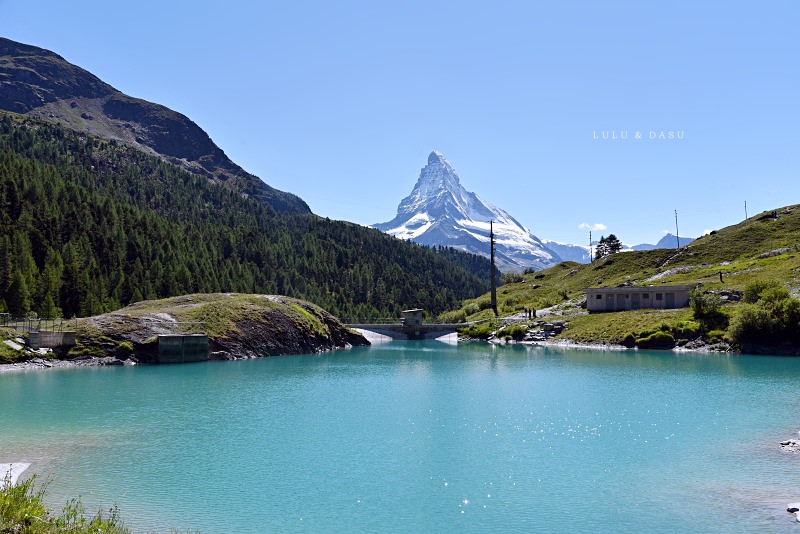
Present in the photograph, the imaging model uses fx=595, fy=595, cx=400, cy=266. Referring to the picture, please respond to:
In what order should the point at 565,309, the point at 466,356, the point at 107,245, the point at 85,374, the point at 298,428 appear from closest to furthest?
1. the point at 298,428
2. the point at 85,374
3. the point at 466,356
4. the point at 565,309
5. the point at 107,245

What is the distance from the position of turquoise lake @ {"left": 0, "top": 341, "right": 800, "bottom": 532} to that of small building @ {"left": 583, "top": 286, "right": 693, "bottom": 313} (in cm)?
6463

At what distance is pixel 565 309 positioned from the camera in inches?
6314

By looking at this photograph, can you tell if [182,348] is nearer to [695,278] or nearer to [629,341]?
[629,341]

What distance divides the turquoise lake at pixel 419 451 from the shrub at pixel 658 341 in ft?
133

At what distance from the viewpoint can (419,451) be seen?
3738cm

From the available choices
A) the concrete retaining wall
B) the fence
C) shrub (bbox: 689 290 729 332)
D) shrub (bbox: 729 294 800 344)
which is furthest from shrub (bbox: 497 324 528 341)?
the fence

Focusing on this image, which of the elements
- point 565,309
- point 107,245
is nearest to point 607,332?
point 565,309

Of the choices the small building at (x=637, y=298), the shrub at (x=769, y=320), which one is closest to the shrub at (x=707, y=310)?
the shrub at (x=769, y=320)

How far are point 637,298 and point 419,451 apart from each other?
120m

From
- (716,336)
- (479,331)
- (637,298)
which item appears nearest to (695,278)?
(637,298)

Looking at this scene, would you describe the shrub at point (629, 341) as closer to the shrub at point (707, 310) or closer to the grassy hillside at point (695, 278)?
the grassy hillside at point (695, 278)

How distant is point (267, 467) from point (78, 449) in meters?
13.1

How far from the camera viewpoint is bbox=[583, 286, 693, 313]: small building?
135m

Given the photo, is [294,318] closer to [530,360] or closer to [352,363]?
[352,363]
